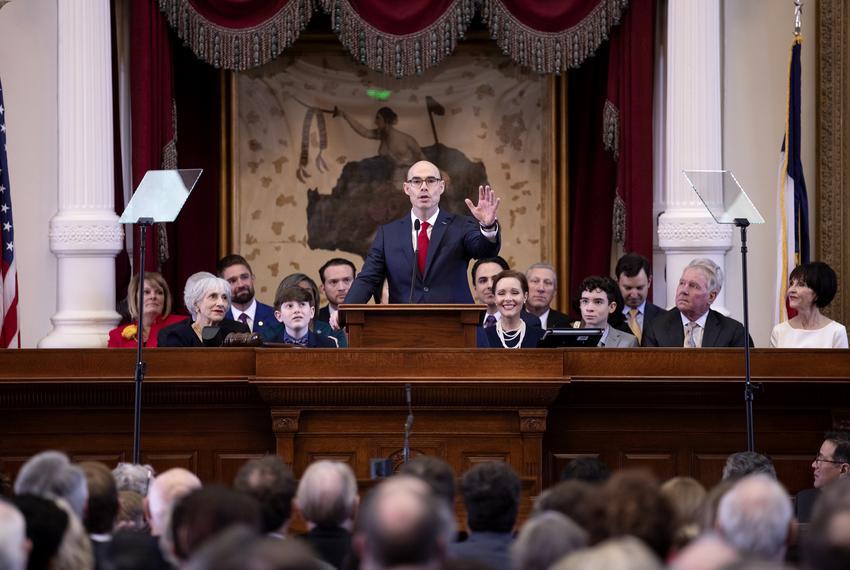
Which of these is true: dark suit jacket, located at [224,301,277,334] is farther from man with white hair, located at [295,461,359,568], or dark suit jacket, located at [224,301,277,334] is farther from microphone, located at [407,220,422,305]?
man with white hair, located at [295,461,359,568]

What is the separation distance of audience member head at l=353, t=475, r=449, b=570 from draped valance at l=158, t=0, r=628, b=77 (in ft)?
20.5

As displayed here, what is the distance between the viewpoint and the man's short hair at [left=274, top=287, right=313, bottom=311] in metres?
7.53

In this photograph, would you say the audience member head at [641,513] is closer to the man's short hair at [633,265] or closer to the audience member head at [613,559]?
the audience member head at [613,559]

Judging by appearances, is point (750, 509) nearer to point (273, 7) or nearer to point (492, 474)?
point (492, 474)

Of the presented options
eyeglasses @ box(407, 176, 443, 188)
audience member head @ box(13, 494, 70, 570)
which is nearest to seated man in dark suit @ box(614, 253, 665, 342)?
eyeglasses @ box(407, 176, 443, 188)

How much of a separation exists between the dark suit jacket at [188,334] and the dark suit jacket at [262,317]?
0.71 metres

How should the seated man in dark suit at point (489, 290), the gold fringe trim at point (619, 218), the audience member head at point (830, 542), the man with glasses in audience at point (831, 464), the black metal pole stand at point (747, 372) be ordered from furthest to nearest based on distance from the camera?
the gold fringe trim at point (619, 218) → the seated man in dark suit at point (489, 290) → the black metal pole stand at point (747, 372) → the man with glasses in audience at point (831, 464) → the audience member head at point (830, 542)

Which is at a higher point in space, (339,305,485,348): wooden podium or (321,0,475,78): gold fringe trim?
(321,0,475,78): gold fringe trim

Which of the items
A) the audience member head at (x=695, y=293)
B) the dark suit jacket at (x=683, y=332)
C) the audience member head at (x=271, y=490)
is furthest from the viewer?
the audience member head at (x=695, y=293)

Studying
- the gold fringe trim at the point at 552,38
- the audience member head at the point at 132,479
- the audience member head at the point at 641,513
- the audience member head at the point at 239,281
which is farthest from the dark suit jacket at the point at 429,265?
the audience member head at the point at 641,513

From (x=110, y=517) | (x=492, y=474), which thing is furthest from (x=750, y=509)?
(x=110, y=517)

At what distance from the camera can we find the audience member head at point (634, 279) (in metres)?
8.27

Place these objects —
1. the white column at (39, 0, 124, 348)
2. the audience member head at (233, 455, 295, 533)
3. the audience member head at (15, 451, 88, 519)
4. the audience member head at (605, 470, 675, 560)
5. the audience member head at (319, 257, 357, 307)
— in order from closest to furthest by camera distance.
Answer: the audience member head at (605, 470, 675, 560) < the audience member head at (15, 451, 88, 519) < the audience member head at (233, 455, 295, 533) < the audience member head at (319, 257, 357, 307) < the white column at (39, 0, 124, 348)

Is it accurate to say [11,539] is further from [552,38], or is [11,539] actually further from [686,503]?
[552,38]
